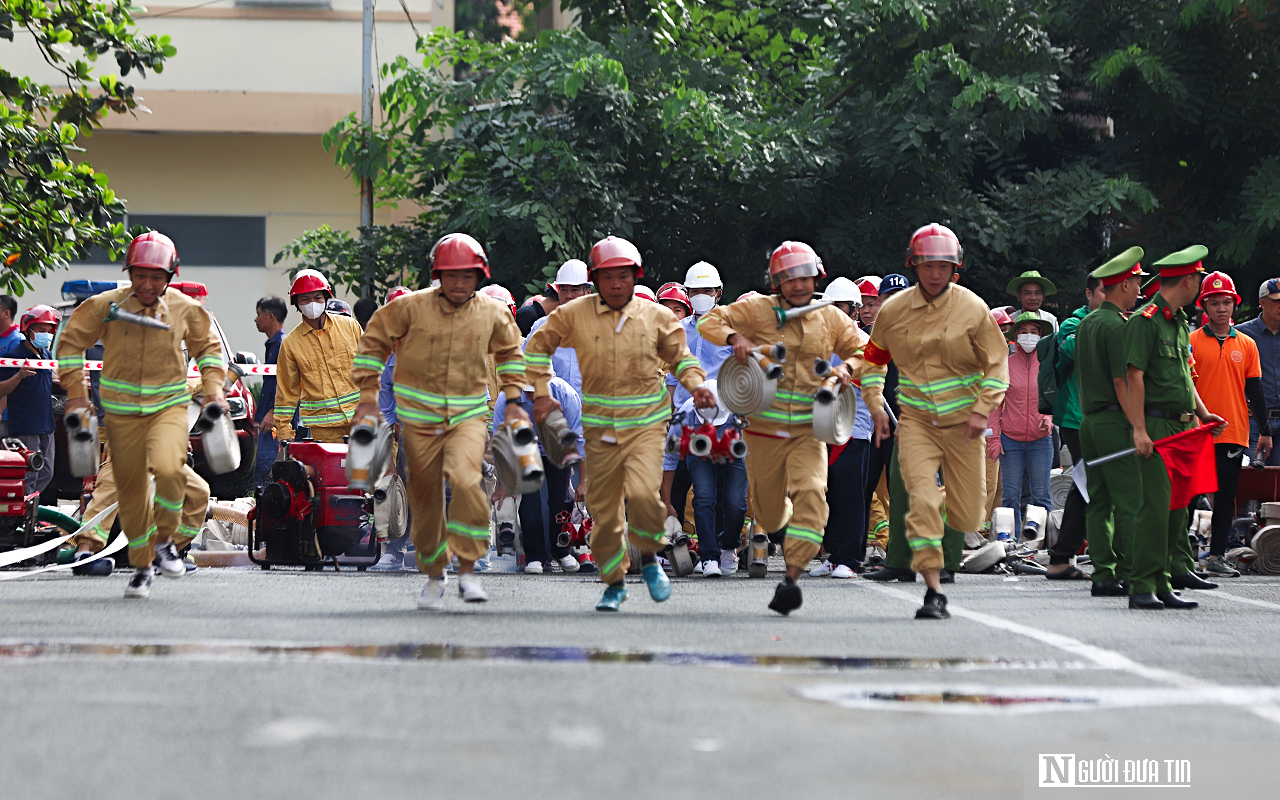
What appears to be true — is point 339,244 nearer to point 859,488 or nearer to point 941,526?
point 859,488

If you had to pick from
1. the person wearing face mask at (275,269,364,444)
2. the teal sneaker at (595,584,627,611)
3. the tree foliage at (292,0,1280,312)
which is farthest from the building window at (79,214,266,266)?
the teal sneaker at (595,584,627,611)

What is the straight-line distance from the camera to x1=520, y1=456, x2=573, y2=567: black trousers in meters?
12.7

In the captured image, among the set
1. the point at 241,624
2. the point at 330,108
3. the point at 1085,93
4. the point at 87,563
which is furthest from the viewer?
the point at 330,108

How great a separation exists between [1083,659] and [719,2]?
1452 centimetres

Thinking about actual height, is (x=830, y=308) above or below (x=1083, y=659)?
above

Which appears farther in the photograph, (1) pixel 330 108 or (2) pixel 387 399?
(1) pixel 330 108

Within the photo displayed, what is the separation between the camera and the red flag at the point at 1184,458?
10.1 m

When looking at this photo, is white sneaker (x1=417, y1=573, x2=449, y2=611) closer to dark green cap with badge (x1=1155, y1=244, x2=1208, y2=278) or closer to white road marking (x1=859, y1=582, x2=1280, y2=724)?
white road marking (x1=859, y1=582, x2=1280, y2=724)

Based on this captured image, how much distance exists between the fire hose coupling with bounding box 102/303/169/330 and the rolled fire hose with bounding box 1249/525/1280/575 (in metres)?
8.29

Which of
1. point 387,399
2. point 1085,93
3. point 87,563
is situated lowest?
point 87,563

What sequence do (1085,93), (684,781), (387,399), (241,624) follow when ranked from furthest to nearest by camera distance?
(1085,93) → (387,399) → (241,624) → (684,781)

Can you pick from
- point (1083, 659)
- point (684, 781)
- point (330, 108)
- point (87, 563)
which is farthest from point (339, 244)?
point (684, 781)

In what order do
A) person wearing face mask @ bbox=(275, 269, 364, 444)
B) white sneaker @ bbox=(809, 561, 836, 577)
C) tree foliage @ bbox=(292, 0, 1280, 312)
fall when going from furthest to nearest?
tree foliage @ bbox=(292, 0, 1280, 312) → person wearing face mask @ bbox=(275, 269, 364, 444) → white sneaker @ bbox=(809, 561, 836, 577)

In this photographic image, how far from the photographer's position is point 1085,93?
65.3ft
